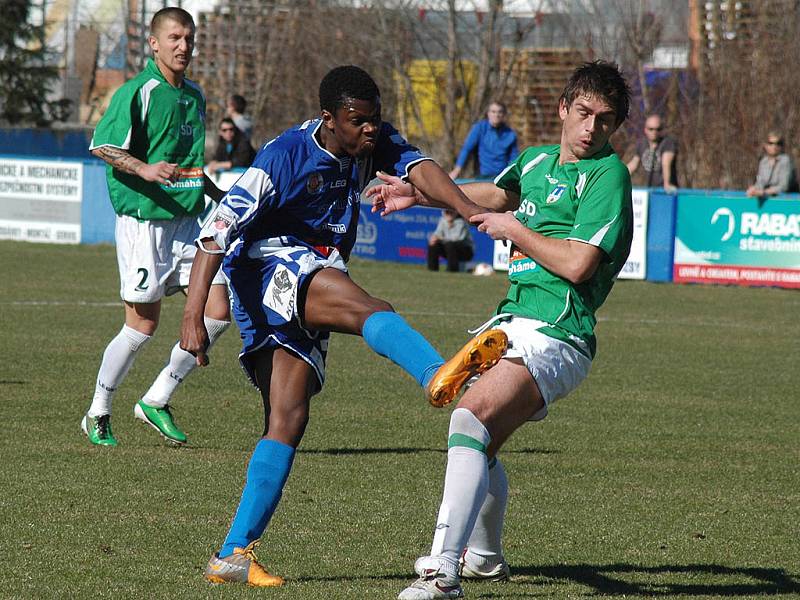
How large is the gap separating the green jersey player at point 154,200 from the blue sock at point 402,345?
303 cm

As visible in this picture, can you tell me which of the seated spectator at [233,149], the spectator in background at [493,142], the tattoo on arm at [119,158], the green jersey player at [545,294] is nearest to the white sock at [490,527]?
the green jersey player at [545,294]

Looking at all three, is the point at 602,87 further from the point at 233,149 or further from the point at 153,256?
the point at 233,149

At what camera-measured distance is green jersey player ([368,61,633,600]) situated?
15.3 ft

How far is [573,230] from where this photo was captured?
190 inches

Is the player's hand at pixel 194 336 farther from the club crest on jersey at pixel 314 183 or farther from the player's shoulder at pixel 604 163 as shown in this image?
the player's shoulder at pixel 604 163

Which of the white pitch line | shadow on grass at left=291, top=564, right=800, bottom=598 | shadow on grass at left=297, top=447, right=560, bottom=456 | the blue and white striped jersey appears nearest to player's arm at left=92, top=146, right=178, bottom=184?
shadow on grass at left=297, top=447, right=560, bottom=456

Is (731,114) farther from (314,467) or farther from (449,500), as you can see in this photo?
(449,500)

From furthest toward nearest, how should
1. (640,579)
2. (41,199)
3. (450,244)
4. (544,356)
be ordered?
(41,199)
(450,244)
(640,579)
(544,356)

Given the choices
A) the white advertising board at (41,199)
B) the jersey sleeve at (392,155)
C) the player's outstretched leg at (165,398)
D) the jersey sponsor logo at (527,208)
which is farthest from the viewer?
the white advertising board at (41,199)

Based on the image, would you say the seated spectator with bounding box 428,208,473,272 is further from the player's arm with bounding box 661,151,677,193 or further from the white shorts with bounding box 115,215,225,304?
the white shorts with bounding box 115,215,225,304

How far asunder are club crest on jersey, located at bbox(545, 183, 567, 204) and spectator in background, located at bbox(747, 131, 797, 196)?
46.5 ft

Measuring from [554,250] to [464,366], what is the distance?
548 mm

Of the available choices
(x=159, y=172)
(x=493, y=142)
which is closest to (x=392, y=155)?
(x=159, y=172)

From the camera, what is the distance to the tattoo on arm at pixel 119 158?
25.0ft
